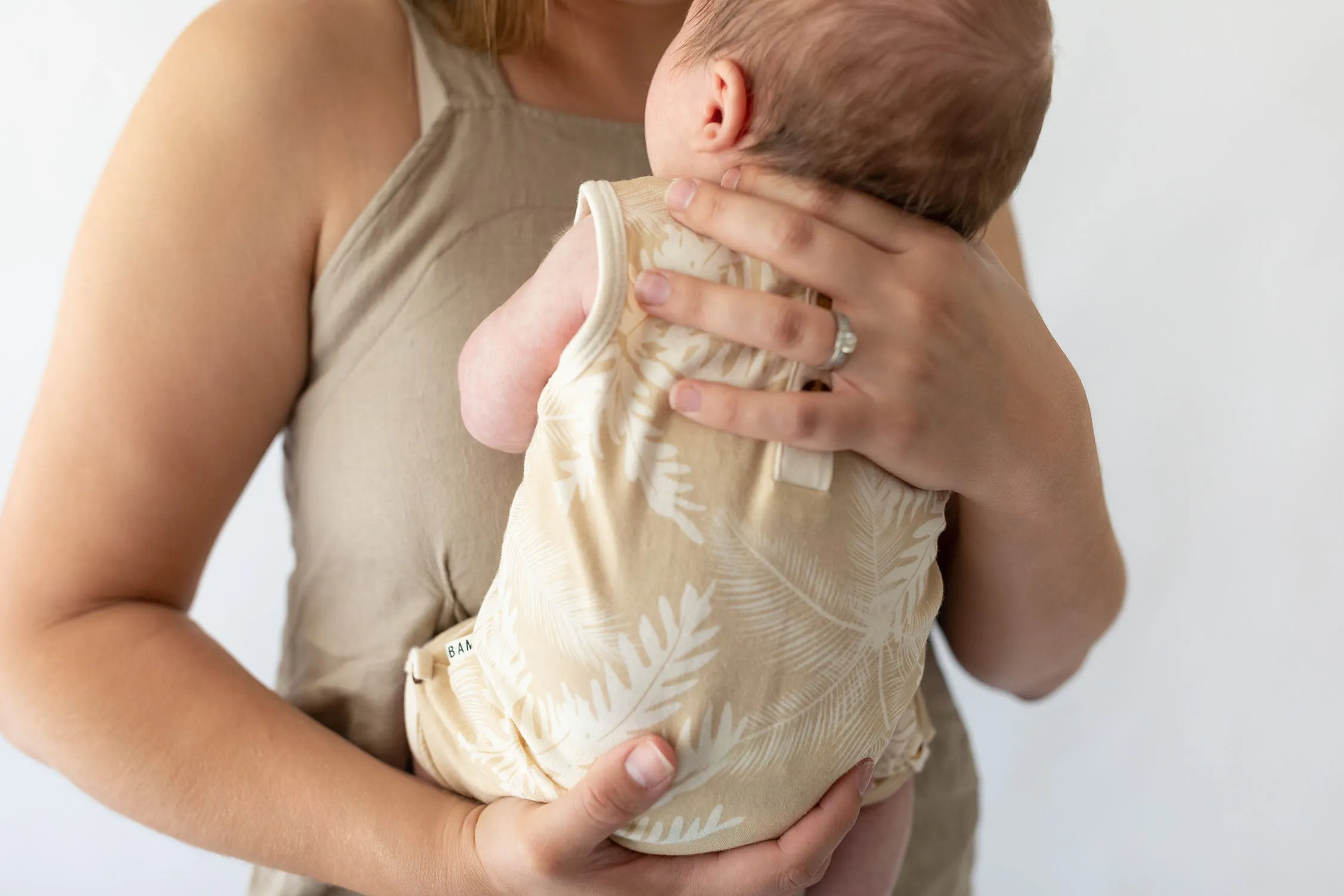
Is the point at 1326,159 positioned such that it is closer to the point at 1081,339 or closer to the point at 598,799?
the point at 1081,339

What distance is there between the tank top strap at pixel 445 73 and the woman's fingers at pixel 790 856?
1.72ft

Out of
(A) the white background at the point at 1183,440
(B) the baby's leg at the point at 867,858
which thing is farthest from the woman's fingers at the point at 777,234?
(A) the white background at the point at 1183,440

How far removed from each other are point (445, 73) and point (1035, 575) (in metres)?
0.57

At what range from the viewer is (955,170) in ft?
1.92

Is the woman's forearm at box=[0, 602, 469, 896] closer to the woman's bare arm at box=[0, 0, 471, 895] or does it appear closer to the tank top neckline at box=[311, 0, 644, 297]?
the woman's bare arm at box=[0, 0, 471, 895]

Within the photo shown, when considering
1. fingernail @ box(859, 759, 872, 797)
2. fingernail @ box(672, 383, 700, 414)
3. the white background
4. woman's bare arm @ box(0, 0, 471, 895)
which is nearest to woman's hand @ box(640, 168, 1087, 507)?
fingernail @ box(672, 383, 700, 414)

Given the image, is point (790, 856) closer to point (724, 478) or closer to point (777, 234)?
point (724, 478)

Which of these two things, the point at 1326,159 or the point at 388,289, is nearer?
the point at 388,289

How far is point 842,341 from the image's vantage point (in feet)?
1.87

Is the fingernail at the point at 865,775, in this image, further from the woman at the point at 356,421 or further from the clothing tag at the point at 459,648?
the clothing tag at the point at 459,648

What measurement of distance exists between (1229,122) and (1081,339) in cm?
33

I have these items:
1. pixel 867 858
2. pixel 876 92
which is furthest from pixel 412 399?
pixel 867 858

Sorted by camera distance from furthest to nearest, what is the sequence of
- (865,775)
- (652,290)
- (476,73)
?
1. (476,73)
2. (865,775)
3. (652,290)

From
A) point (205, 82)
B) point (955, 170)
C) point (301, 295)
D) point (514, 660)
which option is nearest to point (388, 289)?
point (301, 295)
